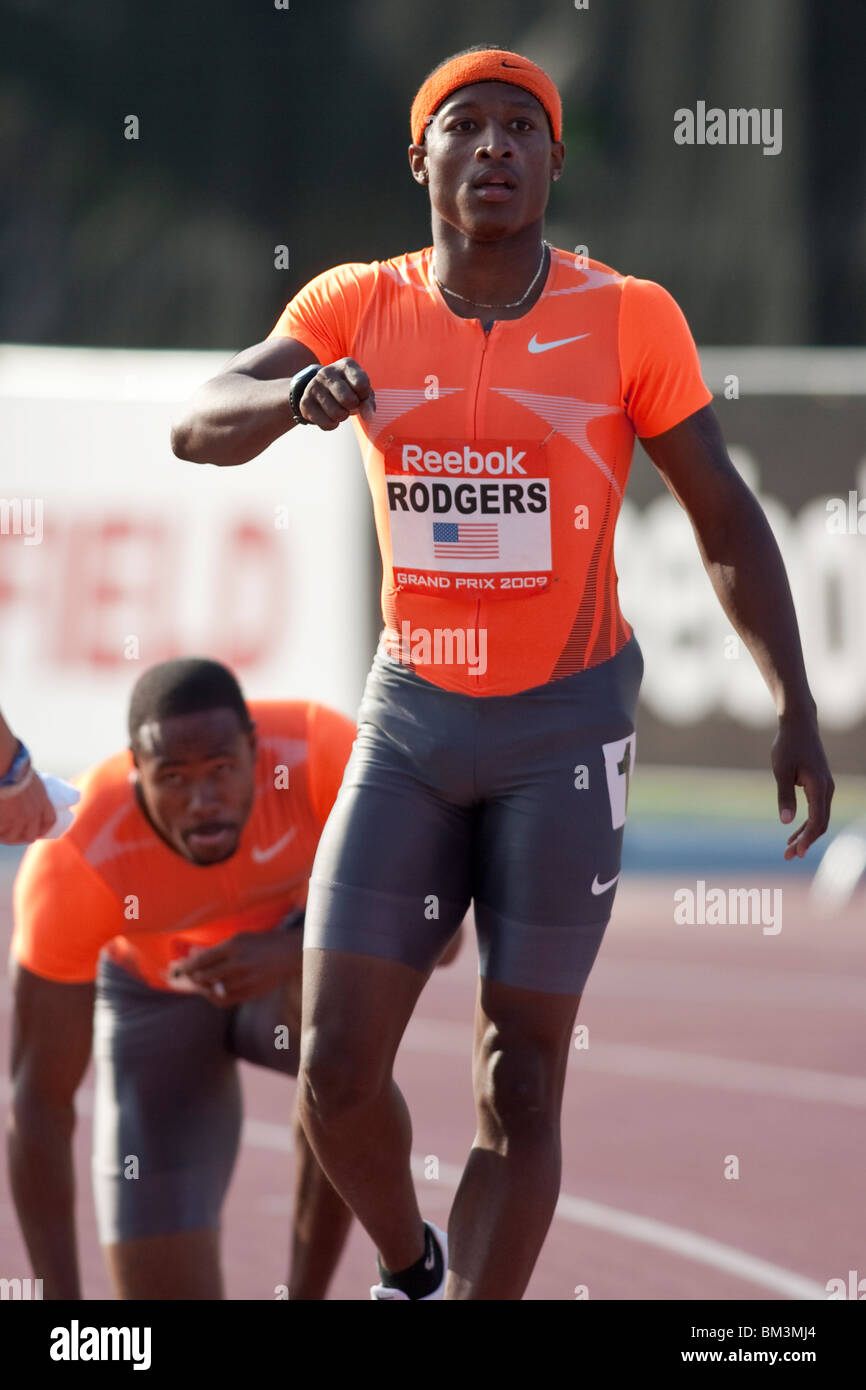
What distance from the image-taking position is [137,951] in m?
5.59

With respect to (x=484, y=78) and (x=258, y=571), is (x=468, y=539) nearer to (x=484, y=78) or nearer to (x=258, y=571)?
(x=484, y=78)

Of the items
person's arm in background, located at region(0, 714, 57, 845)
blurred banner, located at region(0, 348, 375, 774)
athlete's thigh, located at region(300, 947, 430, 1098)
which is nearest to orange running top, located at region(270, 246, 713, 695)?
athlete's thigh, located at region(300, 947, 430, 1098)

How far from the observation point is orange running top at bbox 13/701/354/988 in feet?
16.7

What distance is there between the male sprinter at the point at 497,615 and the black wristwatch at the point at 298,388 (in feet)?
0.72

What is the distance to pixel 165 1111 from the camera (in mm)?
5512

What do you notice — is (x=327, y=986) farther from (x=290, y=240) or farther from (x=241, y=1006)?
(x=290, y=240)

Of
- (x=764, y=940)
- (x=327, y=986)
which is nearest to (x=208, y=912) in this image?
(x=327, y=986)

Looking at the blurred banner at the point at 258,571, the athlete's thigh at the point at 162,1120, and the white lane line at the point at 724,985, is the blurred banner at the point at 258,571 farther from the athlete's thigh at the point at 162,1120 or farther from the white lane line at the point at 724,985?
the athlete's thigh at the point at 162,1120

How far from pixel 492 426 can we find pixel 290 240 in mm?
13561

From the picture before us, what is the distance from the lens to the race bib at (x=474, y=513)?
12.3 feet

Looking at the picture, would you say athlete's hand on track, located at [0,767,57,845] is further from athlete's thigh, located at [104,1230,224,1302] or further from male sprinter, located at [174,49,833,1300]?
athlete's thigh, located at [104,1230,224,1302]

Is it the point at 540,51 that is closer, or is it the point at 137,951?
the point at 137,951

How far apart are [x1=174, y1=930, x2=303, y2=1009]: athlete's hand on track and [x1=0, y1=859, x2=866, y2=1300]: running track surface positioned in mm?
893

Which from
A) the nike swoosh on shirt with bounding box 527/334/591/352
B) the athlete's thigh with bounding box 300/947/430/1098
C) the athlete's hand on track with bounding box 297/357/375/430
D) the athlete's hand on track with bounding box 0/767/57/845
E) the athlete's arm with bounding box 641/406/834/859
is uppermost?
the nike swoosh on shirt with bounding box 527/334/591/352
